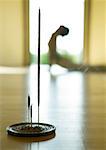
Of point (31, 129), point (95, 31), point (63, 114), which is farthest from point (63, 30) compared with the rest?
point (95, 31)

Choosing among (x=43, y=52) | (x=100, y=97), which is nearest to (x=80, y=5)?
(x=43, y=52)

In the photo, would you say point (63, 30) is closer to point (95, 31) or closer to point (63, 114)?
point (63, 114)

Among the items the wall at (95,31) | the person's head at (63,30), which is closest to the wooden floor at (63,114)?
the person's head at (63,30)

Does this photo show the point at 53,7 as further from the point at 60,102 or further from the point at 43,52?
the point at 60,102

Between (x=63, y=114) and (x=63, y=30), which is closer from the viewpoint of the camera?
(x=63, y=30)

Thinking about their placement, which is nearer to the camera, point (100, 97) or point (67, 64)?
point (100, 97)

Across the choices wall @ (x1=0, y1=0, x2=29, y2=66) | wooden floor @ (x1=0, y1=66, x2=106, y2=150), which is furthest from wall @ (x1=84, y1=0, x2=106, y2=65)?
wooden floor @ (x1=0, y1=66, x2=106, y2=150)

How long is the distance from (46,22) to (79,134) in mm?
7046

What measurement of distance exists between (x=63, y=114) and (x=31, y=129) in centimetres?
67

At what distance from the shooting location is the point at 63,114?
288cm

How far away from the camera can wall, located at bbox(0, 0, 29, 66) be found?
9.38 meters

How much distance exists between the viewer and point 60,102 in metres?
3.53

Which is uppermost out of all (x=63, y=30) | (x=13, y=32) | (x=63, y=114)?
(x=13, y=32)

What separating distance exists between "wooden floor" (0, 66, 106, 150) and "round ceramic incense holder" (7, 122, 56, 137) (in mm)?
42
